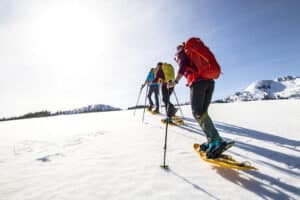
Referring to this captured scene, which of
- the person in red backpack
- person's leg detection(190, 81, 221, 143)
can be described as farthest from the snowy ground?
person's leg detection(190, 81, 221, 143)

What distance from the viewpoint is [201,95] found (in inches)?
161

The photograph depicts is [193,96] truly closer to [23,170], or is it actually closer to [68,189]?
[68,189]

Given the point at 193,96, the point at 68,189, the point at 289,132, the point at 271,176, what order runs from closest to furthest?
the point at 68,189 → the point at 271,176 → the point at 193,96 → the point at 289,132

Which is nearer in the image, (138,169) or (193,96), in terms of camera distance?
(138,169)

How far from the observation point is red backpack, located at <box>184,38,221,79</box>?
392cm

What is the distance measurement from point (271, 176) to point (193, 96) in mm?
2093

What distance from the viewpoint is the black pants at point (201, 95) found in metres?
4.07

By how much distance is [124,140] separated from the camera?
5797mm

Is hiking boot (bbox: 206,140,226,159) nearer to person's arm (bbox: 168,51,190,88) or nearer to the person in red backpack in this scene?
the person in red backpack

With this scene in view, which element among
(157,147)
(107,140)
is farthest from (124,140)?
(157,147)

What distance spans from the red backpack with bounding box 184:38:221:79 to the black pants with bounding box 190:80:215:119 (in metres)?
0.19

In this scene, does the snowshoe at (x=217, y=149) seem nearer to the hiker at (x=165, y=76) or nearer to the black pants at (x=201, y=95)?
the black pants at (x=201, y=95)

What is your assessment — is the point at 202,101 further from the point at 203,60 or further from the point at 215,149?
the point at 215,149

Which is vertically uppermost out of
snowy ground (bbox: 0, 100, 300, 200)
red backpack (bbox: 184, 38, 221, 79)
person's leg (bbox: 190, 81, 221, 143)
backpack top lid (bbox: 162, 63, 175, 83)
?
backpack top lid (bbox: 162, 63, 175, 83)
